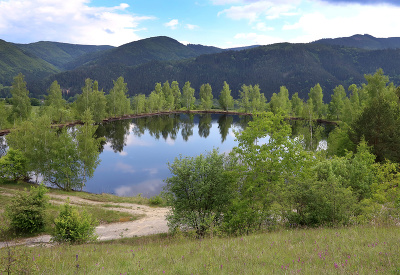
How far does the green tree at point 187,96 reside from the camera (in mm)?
159762

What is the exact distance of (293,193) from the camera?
16953mm

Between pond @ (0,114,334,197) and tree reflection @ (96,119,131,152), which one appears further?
tree reflection @ (96,119,131,152)

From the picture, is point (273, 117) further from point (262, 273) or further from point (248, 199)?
point (262, 273)

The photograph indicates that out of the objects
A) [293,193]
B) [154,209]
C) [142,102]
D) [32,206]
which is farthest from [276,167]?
[142,102]

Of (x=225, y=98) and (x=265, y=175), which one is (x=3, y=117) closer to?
(x=265, y=175)

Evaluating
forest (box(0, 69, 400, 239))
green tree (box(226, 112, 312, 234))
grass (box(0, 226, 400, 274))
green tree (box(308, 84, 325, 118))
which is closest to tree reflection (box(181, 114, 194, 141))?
forest (box(0, 69, 400, 239))

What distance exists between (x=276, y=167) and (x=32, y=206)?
22.2 meters

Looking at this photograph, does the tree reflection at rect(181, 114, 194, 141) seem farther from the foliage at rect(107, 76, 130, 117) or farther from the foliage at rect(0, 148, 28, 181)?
the foliage at rect(0, 148, 28, 181)

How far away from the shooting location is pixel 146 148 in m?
74.3

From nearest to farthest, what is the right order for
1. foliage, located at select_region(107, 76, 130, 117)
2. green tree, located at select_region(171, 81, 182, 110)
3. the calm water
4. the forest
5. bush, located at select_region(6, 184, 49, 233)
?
the forest → bush, located at select_region(6, 184, 49, 233) → the calm water → foliage, located at select_region(107, 76, 130, 117) → green tree, located at select_region(171, 81, 182, 110)

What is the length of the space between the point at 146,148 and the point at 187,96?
3642 inches

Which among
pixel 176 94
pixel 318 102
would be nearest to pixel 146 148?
pixel 176 94

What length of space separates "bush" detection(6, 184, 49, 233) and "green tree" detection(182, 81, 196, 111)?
452 feet

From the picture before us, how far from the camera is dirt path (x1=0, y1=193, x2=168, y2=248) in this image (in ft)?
82.8
